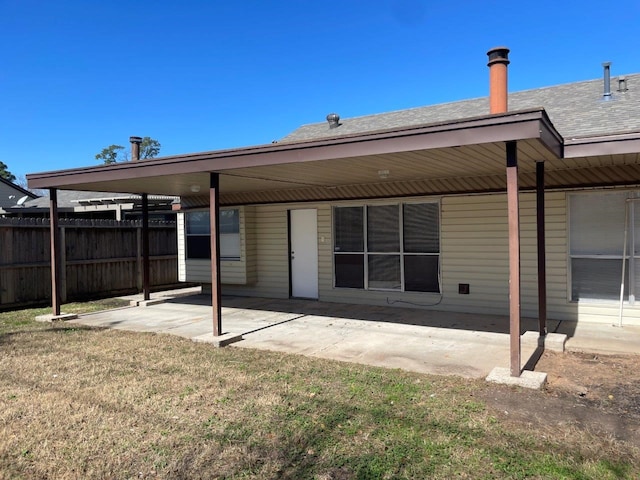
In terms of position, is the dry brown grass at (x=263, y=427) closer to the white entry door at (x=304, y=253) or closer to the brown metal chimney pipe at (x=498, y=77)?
the brown metal chimney pipe at (x=498, y=77)

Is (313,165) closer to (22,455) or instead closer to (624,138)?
(624,138)

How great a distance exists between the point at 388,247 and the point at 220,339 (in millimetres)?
3915

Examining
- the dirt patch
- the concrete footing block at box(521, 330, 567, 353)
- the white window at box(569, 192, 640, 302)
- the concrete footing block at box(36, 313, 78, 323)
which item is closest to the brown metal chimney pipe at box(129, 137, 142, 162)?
the concrete footing block at box(36, 313, 78, 323)

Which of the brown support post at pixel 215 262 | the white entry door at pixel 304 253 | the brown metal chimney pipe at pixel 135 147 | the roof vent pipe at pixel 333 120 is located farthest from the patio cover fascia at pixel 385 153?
the roof vent pipe at pixel 333 120

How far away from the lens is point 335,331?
7.07 m

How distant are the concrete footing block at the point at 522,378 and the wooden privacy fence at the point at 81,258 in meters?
9.49

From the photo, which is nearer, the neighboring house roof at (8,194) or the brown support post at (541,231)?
the brown support post at (541,231)

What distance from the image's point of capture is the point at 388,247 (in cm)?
891

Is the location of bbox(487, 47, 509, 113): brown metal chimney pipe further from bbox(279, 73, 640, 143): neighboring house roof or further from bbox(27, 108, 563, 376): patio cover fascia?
bbox(279, 73, 640, 143): neighboring house roof

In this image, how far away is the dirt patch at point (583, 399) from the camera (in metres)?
3.59

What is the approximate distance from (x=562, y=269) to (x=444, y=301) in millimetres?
2013

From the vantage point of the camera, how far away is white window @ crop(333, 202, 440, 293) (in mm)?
8547

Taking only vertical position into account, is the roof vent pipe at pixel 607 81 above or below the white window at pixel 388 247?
above

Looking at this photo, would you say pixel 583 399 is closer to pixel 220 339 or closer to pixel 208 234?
pixel 220 339
